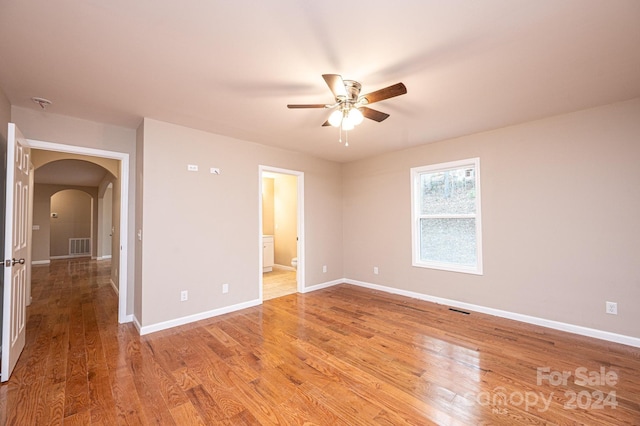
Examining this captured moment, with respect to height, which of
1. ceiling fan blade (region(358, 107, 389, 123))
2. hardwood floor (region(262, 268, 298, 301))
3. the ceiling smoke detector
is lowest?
hardwood floor (region(262, 268, 298, 301))

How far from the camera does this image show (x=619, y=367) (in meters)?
2.37

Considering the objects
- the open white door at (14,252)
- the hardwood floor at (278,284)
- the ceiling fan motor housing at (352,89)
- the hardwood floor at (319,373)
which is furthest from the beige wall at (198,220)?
the ceiling fan motor housing at (352,89)

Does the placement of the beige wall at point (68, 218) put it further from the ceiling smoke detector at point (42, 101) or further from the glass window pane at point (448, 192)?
the glass window pane at point (448, 192)

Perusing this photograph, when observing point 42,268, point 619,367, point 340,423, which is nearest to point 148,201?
point 340,423

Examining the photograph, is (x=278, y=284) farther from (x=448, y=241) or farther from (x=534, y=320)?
(x=534, y=320)

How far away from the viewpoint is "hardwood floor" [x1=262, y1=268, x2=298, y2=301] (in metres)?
4.83

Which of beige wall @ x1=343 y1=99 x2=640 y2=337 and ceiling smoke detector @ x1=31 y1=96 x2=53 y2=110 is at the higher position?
ceiling smoke detector @ x1=31 y1=96 x2=53 y2=110

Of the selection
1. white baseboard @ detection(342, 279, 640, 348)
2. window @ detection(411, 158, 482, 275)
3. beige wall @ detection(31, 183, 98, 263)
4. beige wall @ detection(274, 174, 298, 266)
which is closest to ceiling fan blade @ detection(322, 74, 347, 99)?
window @ detection(411, 158, 482, 275)

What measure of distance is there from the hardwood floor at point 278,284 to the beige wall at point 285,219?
446 mm

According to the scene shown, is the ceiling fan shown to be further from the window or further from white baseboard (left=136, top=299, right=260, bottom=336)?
white baseboard (left=136, top=299, right=260, bottom=336)

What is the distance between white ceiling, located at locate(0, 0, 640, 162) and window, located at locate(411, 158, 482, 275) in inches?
43.1

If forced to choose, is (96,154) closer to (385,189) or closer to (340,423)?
(340,423)

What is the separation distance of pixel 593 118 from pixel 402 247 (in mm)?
2860

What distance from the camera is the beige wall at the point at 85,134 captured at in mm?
2914
